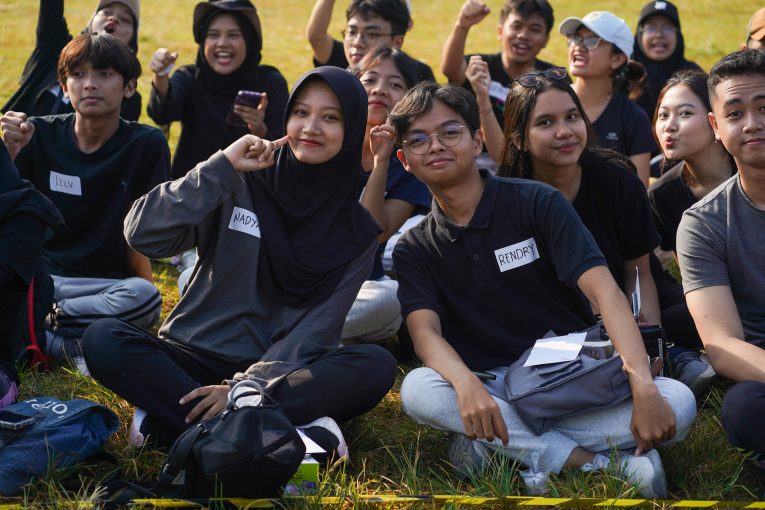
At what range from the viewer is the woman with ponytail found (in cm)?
603

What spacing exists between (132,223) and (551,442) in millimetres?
1814

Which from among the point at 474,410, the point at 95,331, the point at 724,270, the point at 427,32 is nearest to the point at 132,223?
the point at 95,331

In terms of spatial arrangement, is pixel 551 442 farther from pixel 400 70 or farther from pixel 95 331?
pixel 400 70

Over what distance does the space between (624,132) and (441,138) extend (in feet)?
8.09

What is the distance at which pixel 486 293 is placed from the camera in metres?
3.89

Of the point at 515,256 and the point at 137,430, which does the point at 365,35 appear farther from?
the point at 137,430

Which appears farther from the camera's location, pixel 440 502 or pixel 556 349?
pixel 556 349

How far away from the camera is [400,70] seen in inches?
210

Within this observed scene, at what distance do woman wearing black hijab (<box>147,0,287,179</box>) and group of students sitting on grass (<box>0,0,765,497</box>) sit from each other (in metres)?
1.38

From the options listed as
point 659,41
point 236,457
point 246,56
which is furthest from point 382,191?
point 659,41

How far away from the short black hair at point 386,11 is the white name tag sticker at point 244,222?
9.43ft

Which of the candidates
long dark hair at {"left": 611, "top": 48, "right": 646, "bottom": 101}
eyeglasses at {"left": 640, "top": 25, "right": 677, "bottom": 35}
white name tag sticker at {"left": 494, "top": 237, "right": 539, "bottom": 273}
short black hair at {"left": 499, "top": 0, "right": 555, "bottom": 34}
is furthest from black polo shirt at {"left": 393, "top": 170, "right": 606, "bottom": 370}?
eyeglasses at {"left": 640, "top": 25, "right": 677, "bottom": 35}

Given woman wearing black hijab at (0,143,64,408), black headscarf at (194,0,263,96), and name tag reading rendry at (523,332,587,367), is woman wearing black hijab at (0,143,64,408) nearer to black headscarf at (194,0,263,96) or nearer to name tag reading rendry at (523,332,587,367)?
name tag reading rendry at (523,332,587,367)

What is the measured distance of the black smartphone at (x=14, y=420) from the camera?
3.35 metres
